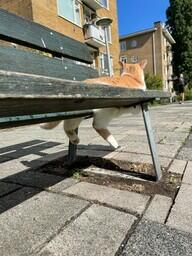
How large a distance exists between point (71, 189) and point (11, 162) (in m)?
1.04

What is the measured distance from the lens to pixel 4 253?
115cm

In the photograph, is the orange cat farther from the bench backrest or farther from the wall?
the wall

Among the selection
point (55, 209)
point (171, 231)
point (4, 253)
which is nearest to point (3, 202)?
point (55, 209)

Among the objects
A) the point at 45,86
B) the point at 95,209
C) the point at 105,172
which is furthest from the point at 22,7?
the point at 45,86

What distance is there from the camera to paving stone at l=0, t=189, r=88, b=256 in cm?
121

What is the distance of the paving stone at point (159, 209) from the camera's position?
4.73 ft

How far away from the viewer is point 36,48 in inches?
85.0

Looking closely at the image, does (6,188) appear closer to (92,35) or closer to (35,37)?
(35,37)

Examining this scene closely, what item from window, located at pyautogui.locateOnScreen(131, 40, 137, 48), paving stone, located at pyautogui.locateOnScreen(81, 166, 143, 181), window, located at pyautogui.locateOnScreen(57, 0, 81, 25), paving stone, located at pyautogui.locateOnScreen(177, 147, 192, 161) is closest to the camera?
paving stone, located at pyautogui.locateOnScreen(81, 166, 143, 181)

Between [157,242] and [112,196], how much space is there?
562mm

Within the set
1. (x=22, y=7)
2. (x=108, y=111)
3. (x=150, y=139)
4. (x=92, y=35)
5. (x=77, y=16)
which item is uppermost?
(x=77, y=16)

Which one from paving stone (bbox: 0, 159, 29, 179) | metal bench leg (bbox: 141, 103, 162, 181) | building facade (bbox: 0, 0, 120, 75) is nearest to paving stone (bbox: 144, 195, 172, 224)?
metal bench leg (bbox: 141, 103, 162, 181)

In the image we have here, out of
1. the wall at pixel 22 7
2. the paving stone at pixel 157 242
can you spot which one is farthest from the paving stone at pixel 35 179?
the wall at pixel 22 7

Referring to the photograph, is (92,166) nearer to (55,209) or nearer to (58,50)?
(55,209)
